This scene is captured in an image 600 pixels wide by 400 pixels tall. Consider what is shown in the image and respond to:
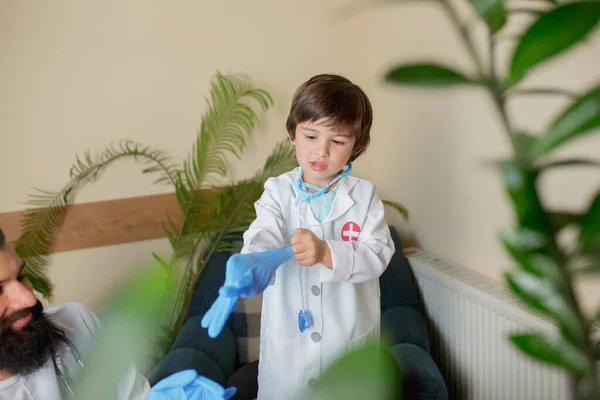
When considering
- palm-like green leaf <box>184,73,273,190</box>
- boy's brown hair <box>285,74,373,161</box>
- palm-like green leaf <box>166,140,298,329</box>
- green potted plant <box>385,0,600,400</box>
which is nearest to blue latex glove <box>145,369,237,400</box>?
boy's brown hair <box>285,74,373,161</box>

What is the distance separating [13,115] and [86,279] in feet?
2.28

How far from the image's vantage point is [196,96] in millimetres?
2535

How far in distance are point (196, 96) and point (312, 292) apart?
127cm

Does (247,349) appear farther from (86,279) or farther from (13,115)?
(13,115)

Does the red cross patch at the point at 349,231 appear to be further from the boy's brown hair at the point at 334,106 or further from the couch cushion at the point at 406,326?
the couch cushion at the point at 406,326

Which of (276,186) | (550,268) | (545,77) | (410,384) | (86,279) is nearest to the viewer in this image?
(550,268)

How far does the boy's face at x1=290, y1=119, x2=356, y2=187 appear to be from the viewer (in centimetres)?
149

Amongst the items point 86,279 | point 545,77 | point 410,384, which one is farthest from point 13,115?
point 545,77

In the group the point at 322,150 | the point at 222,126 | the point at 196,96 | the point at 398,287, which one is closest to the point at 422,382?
the point at 398,287

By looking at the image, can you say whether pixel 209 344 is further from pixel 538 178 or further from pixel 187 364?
pixel 538 178

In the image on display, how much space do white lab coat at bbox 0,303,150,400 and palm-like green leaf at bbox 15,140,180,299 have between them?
0.77 meters

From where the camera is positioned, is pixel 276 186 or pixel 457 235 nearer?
pixel 276 186

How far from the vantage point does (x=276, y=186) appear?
5.35 feet

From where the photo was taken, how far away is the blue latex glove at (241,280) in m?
1.14
